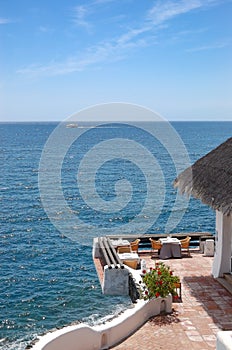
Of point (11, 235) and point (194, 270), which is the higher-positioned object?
point (194, 270)

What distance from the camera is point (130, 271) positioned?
11.5 m

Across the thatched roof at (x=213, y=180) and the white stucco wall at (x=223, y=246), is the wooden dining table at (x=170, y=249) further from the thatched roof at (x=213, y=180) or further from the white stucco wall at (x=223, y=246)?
the white stucco wall at (x=223, y=246)

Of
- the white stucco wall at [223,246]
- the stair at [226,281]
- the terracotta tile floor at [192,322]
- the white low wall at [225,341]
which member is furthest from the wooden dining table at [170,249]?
the white low wall at [225,341]

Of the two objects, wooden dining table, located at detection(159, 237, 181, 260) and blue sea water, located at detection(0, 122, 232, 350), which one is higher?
wooden dining table, located at detection(159, 237, 181, 260)

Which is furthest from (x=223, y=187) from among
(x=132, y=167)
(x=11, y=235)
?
(x=132, y=167)

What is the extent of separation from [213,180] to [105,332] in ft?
16.0

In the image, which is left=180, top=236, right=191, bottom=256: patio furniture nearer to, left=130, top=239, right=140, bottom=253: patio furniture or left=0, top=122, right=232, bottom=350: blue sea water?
left=130, top=239, right=140, bottom=253: patio furniture

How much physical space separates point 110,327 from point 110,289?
3.51m

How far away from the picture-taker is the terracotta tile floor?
8.12 metres

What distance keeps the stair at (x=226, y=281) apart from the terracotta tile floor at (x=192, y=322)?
101 millimetres

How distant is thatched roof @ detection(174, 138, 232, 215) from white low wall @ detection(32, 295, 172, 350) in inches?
94.4

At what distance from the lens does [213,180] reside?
11.3m

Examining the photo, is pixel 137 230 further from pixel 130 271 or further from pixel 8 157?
pixel 8 157

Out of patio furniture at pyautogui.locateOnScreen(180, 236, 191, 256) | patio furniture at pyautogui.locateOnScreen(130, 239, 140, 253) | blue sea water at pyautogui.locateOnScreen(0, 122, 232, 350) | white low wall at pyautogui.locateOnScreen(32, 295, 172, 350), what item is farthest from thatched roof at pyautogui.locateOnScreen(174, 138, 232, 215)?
blue sea water at pyautogui.locateOnScreen(0, 122, 232, 350)
